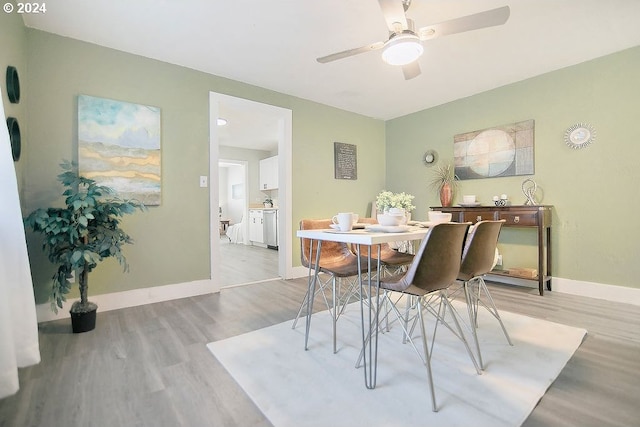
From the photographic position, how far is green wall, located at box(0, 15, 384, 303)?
92.7 inches

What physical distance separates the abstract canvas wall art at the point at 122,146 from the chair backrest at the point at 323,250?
169cm

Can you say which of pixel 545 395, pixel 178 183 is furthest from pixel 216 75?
pixel 545 395

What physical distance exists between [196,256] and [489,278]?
11.5 feet

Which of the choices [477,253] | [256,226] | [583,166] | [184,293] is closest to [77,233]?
[184,293]

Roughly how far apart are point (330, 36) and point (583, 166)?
2.90 metres

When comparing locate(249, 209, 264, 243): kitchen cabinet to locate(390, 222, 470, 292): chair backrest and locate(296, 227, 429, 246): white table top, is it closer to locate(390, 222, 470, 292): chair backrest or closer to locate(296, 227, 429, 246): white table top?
locate(296, 227, 429, 246): white table top

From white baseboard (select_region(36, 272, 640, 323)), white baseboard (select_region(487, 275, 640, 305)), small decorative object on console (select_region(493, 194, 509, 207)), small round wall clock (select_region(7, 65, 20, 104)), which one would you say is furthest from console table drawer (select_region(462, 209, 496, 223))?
small round wall clock (select_region(7, 65, 20, 104))

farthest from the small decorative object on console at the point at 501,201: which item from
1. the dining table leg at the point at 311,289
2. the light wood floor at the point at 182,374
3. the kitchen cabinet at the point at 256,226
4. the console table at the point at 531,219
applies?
the kitchen cabinet at the point at 256,226

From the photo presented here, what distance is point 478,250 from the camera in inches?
67.2

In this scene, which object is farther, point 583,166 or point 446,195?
point 446,195

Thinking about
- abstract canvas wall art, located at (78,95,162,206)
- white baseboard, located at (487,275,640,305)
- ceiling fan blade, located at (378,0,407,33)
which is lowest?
white baseboard, located at (487,275,640,305)

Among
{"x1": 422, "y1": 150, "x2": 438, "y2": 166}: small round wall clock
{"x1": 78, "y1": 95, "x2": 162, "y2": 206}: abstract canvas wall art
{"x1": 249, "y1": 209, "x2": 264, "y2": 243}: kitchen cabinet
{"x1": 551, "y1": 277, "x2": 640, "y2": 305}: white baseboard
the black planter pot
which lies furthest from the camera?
{"x1": 249, "y1": 209, "x2": 264, "y2": 243}: kitchen cabinet

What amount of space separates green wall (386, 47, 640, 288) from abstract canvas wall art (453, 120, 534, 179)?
3.0 inches

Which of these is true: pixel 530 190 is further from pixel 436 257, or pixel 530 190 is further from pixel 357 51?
pixel 436 257
